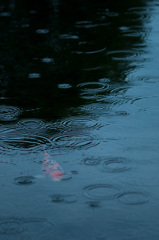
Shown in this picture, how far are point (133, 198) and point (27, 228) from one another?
0.57 meters

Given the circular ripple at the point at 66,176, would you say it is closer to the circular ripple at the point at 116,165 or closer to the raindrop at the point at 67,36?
the circular ripple at the point at 116,165

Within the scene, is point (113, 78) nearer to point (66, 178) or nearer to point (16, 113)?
point (16, 113)

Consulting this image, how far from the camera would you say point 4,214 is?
2277 millimetres

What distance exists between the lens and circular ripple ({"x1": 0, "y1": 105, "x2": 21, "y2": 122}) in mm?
3447

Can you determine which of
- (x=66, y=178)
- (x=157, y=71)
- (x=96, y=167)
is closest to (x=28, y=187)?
(x=66, y=178)

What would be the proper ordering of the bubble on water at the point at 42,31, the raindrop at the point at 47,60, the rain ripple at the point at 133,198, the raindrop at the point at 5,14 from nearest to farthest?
the rain ripple at the point at 133,198 → the raindrop at the point at 47,60 → the bubble on water at the point at 42,31 → the raindrop at the point at 5,14

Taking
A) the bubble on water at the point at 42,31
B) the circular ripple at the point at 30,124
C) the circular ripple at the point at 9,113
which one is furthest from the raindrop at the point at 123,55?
the circular ripple at the point at 30,124

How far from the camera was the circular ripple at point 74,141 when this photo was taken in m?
2.98

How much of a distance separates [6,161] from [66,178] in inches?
17.1

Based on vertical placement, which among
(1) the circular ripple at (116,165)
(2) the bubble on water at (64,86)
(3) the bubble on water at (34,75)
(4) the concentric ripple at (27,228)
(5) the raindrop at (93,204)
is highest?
(3) the bubble on water at (34,75)

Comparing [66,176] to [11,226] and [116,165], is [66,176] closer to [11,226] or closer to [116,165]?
[116,165]

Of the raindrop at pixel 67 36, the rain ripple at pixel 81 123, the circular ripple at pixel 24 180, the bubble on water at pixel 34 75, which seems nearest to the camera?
the circular ripple at pixel 24 180

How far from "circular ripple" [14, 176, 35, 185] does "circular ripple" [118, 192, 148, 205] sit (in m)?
0.52

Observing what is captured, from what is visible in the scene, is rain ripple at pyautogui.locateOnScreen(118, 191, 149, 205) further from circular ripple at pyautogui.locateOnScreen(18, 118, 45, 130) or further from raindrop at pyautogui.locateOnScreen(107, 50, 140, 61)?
raindrop at pyautogui.locateOnScreen(107, 50, 140, 61)
